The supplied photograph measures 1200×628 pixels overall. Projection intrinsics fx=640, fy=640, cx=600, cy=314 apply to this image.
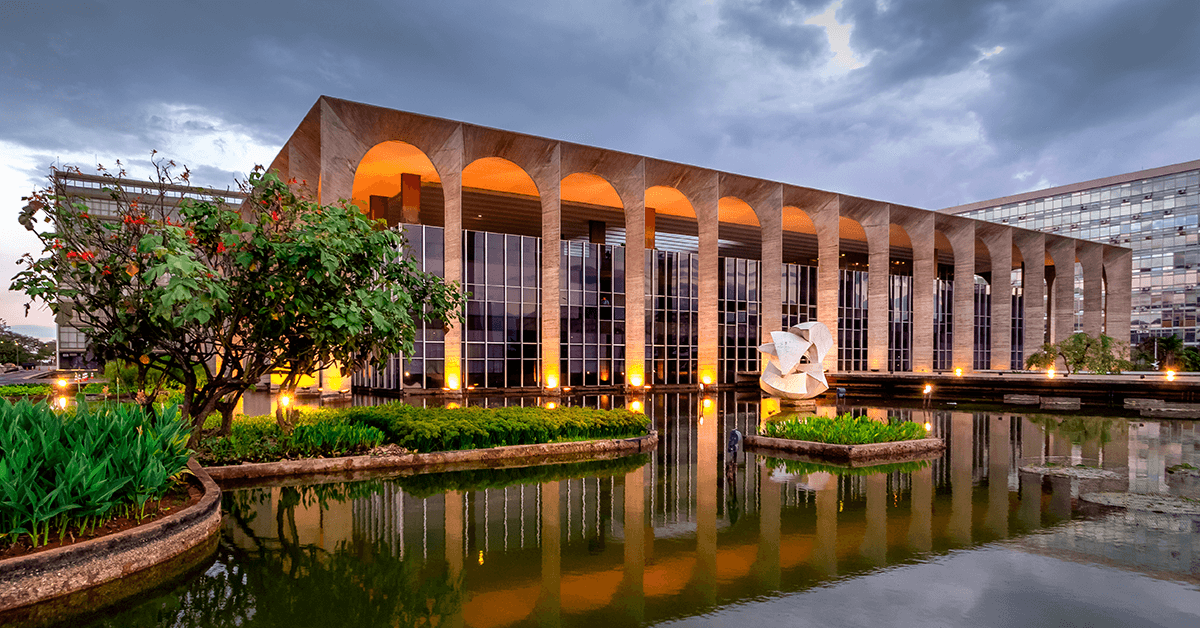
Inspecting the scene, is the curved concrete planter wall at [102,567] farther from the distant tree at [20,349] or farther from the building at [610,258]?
the distant tree at [20,349]

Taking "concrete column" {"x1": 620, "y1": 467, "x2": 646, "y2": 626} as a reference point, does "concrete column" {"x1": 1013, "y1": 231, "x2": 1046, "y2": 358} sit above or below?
above

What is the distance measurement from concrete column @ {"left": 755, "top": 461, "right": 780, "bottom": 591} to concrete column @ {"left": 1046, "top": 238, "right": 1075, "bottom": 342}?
212 feet

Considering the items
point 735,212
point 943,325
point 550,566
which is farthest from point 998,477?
point 943,325

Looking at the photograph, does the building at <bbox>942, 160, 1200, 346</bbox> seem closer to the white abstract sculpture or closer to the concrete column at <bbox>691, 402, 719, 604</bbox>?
the white abstract sculpture

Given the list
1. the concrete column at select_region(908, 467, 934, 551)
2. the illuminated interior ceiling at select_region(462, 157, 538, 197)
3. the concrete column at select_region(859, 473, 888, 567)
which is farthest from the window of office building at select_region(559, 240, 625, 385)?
the concrete column at select_region(859, 473, 888, 567)

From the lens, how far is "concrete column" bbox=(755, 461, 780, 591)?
22.2 feet

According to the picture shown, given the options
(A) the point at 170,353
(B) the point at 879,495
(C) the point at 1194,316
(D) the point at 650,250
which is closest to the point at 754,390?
(D) the point at 650,250

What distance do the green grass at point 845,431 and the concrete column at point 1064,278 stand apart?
59.0 metres

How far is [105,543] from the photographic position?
6555 millimetres

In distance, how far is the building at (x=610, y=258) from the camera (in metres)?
33.2

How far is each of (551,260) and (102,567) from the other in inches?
1146

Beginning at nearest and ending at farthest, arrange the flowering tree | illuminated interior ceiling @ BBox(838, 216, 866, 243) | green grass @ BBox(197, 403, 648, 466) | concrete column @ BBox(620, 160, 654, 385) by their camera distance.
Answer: the flowering tree → green grass @ BBox(197, 403, 648, 466) → concrete column @ BBox(620, 160, 654, 385) → illuminated interior ceiling @ BBox(838, 216, 866, 243)

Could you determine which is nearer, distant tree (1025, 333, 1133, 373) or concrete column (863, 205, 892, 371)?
distant tree (1025, 333, 1133, 373)

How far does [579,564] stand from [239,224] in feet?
27.7
